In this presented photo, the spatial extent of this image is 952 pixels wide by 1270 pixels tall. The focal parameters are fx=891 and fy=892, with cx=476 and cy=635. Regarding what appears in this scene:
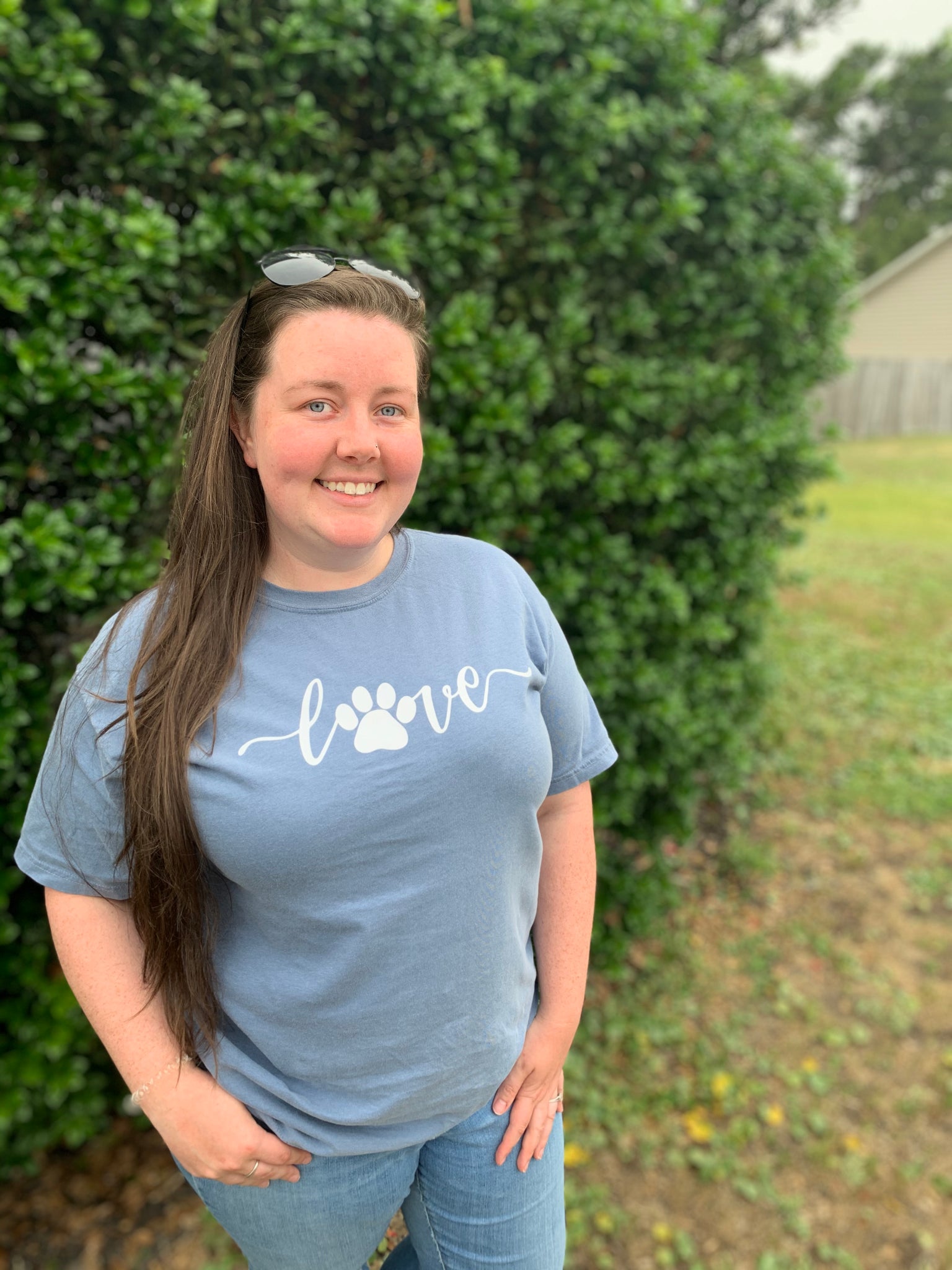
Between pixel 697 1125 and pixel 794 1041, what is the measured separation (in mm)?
627

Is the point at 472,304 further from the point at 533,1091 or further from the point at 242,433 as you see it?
the point at 533,1091

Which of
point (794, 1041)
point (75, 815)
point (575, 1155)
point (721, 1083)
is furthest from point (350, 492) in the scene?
point (794, 1041)

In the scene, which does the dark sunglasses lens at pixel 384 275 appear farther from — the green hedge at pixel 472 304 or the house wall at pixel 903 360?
the house wall at pixel 903 360

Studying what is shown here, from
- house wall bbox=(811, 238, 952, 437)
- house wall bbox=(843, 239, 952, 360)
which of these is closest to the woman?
house wall bbox=(811, 238, 952, 437)

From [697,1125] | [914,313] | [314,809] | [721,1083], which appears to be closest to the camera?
[314,809]

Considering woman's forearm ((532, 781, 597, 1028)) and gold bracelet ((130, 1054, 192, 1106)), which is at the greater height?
woman's forearm ((532, 781, 597, 1028))

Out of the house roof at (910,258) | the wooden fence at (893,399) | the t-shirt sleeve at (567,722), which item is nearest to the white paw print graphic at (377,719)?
the t-shirt sleeve at (567,722)

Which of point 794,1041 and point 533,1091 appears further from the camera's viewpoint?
point 794,1041

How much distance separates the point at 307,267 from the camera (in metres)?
1.40

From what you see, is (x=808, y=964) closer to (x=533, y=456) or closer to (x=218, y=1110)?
(x=533, y=456)

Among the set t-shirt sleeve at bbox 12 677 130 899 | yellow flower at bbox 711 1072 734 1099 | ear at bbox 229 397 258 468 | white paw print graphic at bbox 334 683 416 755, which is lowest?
yellow flower at bbox 711 1072 734 1099

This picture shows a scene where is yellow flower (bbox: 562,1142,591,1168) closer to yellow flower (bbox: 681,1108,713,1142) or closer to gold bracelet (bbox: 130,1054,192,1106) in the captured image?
yellow flower (bbox: 681,1108,713,1142)

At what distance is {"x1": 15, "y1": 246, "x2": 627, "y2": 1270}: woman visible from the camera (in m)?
1.34

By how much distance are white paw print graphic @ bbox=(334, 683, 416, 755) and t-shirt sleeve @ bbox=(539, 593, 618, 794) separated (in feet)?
0.99
